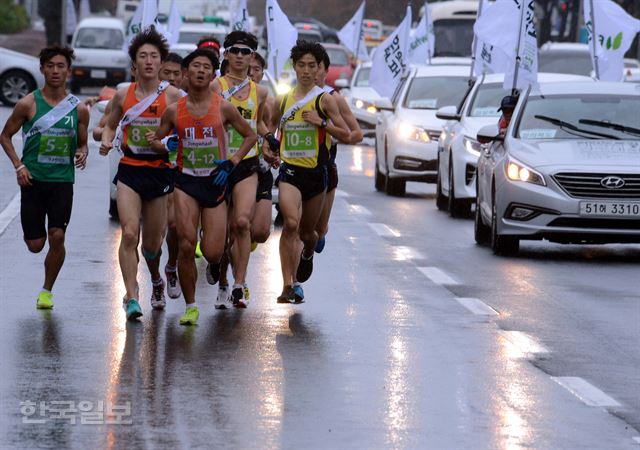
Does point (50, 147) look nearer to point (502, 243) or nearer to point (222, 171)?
point (222, 171)

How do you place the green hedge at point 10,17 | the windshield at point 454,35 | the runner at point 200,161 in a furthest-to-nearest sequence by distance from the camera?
the green hedge at point 10,17
the windshield at point 454,35
the runner at point 200,161

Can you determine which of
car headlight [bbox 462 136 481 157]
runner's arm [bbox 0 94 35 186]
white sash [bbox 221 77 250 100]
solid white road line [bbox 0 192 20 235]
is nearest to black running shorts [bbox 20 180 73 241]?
runner's arm [bbox 0 94 35 186]

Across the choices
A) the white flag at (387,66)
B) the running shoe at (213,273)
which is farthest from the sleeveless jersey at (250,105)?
the white flag at (387,66)

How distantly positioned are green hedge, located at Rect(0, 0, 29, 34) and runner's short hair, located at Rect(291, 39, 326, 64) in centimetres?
6695

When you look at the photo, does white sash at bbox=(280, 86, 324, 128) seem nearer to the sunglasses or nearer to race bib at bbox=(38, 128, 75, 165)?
the sunglasses

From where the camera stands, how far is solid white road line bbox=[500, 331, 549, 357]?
1062cm

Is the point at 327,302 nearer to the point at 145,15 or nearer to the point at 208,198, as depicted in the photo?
the point at 208,198

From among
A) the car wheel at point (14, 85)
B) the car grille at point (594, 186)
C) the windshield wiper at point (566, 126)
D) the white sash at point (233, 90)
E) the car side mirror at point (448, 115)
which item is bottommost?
the car wheel at point (14, 85)

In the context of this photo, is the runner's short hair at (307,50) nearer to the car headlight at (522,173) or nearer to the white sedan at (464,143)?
the car headlight at (522,173)

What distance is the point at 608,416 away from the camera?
8.59 m

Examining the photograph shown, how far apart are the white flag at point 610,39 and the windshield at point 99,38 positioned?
1154 inches

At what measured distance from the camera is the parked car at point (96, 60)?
53.9 meters

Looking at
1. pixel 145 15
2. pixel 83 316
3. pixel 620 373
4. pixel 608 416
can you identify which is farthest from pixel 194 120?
pixel 145 15

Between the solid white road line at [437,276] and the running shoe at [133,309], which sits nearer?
the running shoe at [133,309]
